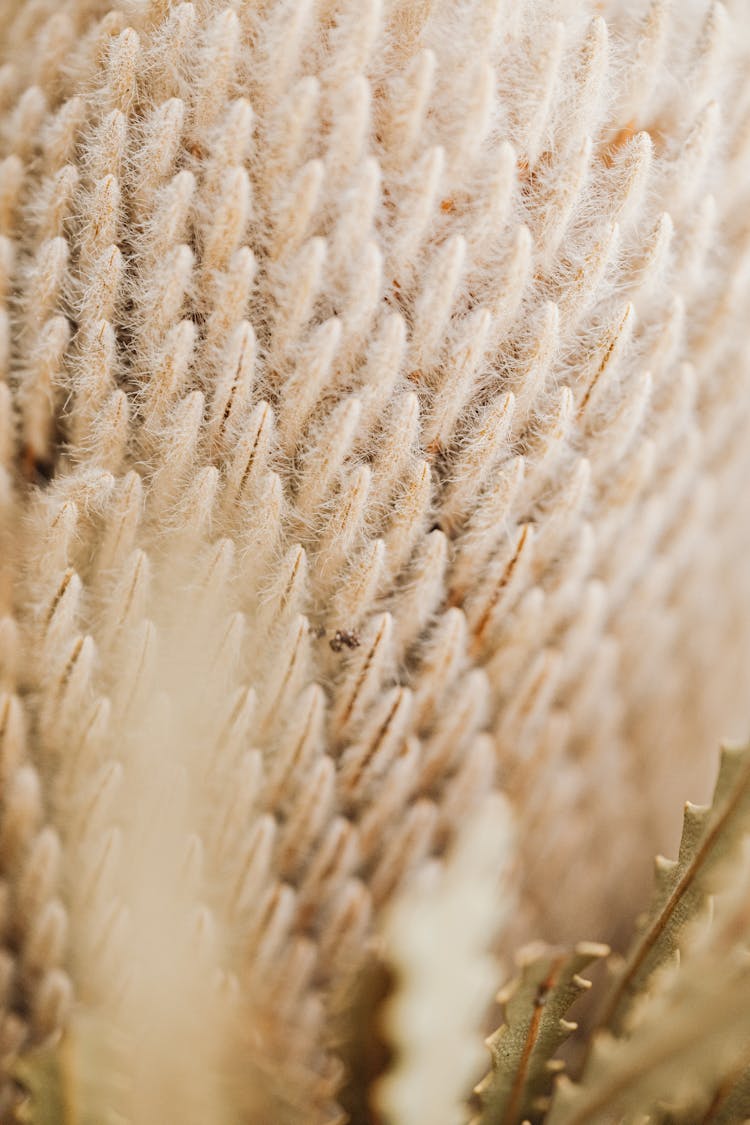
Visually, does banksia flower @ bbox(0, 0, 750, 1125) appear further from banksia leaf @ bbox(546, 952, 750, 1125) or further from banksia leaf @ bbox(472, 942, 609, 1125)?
banksia leaf @ bbox(546, 952, 750, 1125)

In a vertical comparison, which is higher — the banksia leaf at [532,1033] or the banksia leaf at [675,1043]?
the banksia leaf at [675,1043]

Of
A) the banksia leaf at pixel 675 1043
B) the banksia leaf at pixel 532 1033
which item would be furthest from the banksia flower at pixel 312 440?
the banksia leaf at pixel 675 1043

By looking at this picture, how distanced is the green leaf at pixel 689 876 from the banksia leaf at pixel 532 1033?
0.16ft

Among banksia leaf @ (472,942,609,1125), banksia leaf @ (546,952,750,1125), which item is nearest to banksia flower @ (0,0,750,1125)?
banksia leaf @ (472,942,609,1125)

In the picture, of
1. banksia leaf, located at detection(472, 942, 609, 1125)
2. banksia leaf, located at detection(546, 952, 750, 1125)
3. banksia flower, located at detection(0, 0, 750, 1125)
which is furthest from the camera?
banksia flower, located at detection(0, 0, 750, 1125)

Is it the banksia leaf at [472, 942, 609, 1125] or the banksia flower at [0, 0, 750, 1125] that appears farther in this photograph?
the banksia flower at [0, 0, 750, 1125]

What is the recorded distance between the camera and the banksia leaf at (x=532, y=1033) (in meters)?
0.52

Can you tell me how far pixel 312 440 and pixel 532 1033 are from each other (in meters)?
0.35

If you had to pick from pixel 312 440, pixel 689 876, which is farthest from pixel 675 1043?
pixel 312 440

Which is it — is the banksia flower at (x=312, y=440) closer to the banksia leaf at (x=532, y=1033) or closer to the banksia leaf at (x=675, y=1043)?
the banksia leaf at (x=532, y=1033)

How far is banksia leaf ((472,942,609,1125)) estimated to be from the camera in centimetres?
52

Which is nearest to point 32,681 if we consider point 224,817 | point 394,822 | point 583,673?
point 224,817

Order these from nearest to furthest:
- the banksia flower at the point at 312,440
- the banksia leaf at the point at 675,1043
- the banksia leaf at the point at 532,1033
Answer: the banksia leaf at the point at 675,1043
the banksia leaf at the point at 532,1033
the banksia flower at the point at 312,440

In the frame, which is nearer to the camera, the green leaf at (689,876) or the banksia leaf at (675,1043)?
the banksia leaf at (675,1043)
